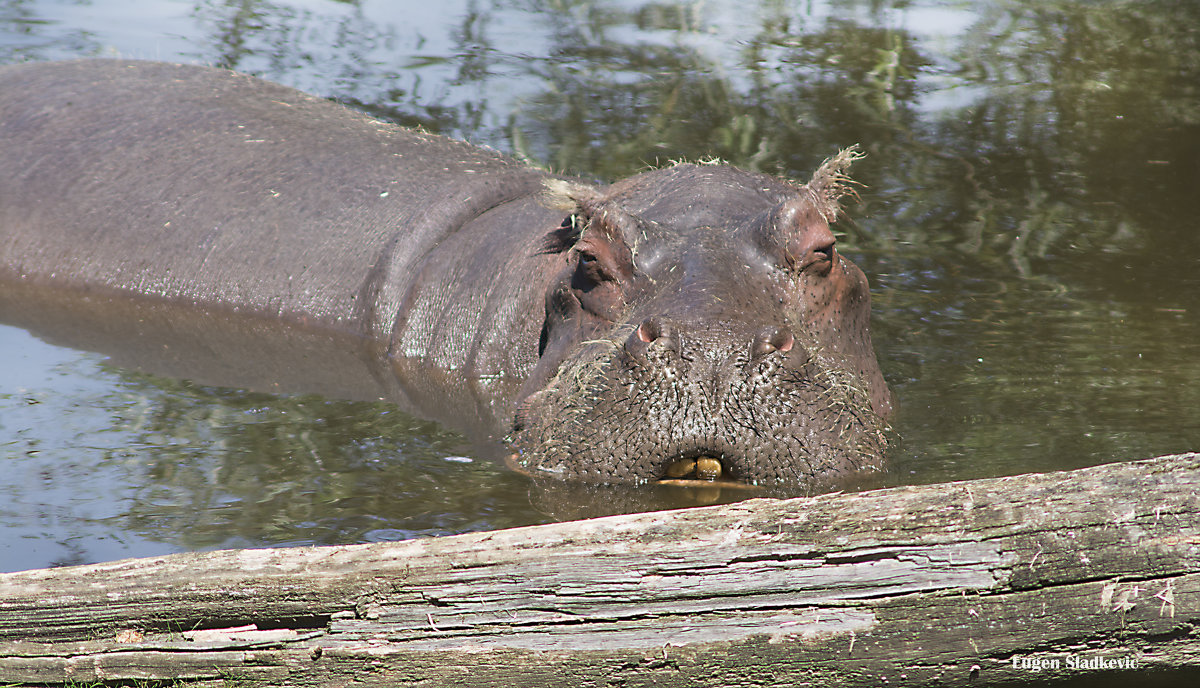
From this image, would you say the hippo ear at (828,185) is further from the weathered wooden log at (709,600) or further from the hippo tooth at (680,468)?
the weathered wooden log at (709,600)

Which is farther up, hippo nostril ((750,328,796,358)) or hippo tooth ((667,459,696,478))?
hippo nostril ((750,328,796,358))

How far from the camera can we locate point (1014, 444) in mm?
5320

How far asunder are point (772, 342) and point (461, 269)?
7.31ft

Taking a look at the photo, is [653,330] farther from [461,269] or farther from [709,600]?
[461,269]

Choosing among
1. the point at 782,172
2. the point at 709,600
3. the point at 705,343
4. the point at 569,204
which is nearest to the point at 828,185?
the point at 569,204

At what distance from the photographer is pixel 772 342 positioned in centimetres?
450

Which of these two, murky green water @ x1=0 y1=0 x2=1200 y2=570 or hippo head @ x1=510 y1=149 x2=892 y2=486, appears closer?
hippo head @ x1=510 y1=149 x2=892 y2=486

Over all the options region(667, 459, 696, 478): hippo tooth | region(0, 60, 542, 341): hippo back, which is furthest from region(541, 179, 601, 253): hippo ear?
region(667, 459, 696, 478): hippo tooth

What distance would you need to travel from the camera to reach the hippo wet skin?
14.8 feet

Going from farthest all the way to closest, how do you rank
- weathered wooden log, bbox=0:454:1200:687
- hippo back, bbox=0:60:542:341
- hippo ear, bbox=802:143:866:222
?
hippo back, bbox=0:60:542:341, hippo ear, bbox=802:143:866:222, weathered wooden log, bbox=0:454:1200:687

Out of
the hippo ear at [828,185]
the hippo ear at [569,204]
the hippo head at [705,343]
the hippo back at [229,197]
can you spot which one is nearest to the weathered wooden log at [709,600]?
the hippo head at [705,343]

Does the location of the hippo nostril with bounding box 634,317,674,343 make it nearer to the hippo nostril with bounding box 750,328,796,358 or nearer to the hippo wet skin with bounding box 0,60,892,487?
the hippo wet skin with bounding box 0,60,892,487

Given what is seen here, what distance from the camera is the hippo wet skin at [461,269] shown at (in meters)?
4.51

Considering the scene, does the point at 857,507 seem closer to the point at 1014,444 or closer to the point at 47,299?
the point at 1014,444
